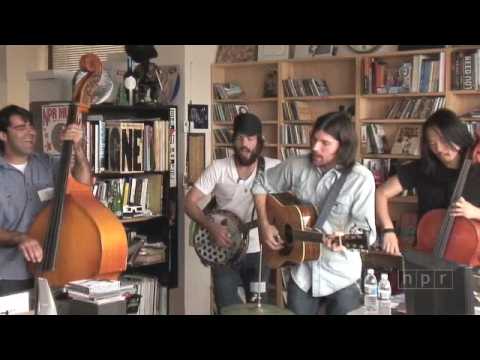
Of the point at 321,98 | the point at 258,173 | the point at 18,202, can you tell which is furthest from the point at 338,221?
the point at 321,98

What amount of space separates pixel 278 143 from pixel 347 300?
2.87 meters

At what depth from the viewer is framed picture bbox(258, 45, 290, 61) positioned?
557cm

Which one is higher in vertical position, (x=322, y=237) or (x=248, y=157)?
(x=248, y=157)

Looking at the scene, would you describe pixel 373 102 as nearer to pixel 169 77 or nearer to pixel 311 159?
pixel 169 77

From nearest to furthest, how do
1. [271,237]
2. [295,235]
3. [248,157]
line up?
[295,235]
[271,237]
[248,157]

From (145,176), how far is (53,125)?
802 millimetres

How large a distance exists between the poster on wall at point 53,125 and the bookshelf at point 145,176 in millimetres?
45

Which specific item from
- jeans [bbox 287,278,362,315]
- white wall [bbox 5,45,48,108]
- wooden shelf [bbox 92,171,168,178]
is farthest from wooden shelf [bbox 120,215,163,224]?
white wall [bbox 5,45,48,108]

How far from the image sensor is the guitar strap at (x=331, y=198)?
284cm

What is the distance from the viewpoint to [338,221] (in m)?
2.89

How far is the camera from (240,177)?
3.79m

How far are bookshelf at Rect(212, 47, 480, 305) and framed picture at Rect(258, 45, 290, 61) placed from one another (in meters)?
0.07

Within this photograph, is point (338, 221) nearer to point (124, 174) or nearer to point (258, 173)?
point (258, 173)
